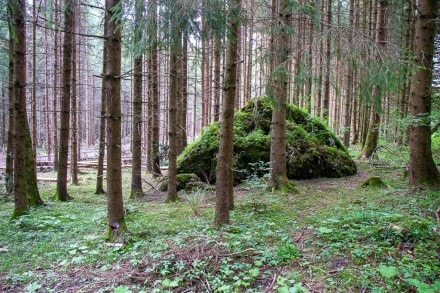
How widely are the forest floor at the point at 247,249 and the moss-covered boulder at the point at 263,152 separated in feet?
8.84

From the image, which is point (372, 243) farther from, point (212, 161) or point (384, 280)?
point (212, 161)

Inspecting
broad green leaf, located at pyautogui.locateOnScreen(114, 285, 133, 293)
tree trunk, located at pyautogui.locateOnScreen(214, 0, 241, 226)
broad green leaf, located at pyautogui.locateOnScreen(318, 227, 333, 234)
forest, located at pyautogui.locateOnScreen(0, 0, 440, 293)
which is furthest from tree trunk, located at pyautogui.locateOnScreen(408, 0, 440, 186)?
broad green leaf, located at pyautogui.locateOnScreen(114, 285, 133, 293)

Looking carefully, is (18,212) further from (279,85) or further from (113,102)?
(279,85)

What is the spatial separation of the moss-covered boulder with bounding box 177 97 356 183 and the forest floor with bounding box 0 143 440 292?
270 centimetres

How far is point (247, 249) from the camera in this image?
13.9 ft

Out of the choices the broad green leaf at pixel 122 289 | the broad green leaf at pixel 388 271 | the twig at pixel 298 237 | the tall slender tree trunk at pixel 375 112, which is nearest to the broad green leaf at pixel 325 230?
the twig at pixel 298 237

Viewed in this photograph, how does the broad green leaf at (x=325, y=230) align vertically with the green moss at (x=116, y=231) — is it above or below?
above

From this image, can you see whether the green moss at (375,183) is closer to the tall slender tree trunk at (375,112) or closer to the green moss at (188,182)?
the tall slender tree trunk at (375,112)

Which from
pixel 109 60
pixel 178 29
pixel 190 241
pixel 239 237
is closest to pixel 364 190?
pixel 239 237

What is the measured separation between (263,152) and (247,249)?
5.92 m

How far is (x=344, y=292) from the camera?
323 centimetres

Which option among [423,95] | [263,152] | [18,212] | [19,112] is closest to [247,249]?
[423,95]

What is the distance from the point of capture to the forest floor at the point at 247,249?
3520 millimetres

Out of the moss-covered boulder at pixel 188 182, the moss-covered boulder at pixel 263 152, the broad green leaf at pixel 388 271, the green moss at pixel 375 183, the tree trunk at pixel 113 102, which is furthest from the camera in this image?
the moss-covered boulder at pixel 263 152
